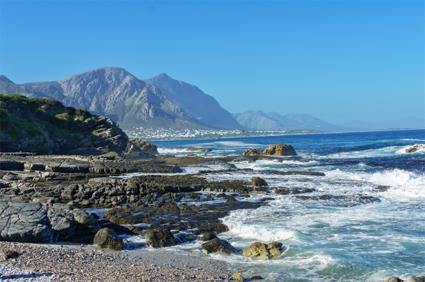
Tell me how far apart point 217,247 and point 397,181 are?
2293 cm

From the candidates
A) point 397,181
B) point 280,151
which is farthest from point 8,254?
point 280,151

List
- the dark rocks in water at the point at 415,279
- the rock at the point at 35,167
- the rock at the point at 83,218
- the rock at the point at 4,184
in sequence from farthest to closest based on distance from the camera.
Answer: the rock at the point at 35,167, the rock at the point at 4,184, the rock at the point at 83,218, the dark rocks in water at the point at 415,279

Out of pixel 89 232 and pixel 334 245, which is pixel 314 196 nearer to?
pixel 334 245

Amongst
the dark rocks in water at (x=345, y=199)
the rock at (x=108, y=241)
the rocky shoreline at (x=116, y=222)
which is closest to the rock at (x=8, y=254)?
the rocky shoreline at (x=116, y=222)

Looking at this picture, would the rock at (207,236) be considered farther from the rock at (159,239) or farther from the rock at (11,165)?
the rock at (11,165)

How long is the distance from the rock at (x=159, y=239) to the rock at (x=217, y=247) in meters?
1.52

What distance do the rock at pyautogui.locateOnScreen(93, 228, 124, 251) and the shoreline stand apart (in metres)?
0.36

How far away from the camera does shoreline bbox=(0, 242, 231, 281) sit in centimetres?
1291

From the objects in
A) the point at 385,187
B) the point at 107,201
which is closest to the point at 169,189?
the point at 107,201

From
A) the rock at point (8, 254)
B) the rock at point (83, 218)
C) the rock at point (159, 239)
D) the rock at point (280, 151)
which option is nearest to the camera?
the rock at point (8, 254)

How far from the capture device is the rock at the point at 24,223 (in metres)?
17.1

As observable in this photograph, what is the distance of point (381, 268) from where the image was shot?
14648mm

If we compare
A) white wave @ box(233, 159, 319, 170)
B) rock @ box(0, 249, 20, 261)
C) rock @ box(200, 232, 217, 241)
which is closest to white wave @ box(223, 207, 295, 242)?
rock @ box(200, 232, 217, 241)

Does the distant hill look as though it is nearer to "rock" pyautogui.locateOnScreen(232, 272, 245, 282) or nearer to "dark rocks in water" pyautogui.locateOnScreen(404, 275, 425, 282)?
"rock" pyautogui.locateOnScreen(232, 272, 245, 282)
